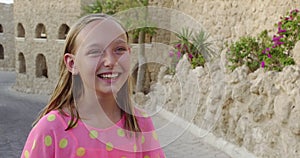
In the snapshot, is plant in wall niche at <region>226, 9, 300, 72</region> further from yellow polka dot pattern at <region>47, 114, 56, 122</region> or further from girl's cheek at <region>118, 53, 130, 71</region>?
yellow polka dot pattern at <region>47, 114, 56, 122</region>

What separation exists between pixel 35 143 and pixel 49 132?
47 millimetres

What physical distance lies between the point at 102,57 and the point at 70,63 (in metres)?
0.12

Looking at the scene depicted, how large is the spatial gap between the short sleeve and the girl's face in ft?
0.56

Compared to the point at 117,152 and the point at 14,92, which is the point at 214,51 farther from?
the point at 14,92

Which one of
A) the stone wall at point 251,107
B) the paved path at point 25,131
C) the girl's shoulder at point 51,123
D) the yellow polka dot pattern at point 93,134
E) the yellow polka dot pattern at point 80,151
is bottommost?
the paved path at point 25,131

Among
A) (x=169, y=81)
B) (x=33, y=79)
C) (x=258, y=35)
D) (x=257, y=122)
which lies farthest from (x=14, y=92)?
(x=257, y=122)

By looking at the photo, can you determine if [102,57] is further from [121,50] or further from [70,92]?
[70,92]

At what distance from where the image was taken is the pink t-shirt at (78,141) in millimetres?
1003

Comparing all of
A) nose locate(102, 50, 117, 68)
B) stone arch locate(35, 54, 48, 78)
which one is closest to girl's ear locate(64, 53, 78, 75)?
nose locate(102, 50, 117, 68)

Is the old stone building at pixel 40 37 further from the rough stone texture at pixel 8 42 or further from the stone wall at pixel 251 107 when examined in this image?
the stone wall at pixel 251 107

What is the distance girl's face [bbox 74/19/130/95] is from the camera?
1.03 m

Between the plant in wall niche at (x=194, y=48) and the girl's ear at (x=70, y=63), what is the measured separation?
18.7 feet

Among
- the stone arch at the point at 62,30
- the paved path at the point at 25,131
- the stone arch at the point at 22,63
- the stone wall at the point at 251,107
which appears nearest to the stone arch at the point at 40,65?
the stone arch at the point at 22,63

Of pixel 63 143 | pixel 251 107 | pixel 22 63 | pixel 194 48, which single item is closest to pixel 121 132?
pixel 63 143
